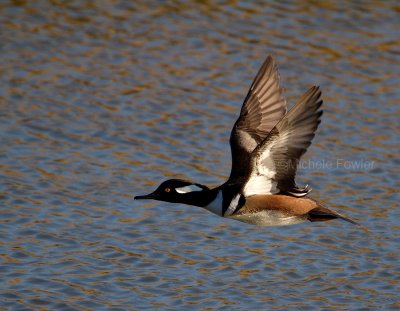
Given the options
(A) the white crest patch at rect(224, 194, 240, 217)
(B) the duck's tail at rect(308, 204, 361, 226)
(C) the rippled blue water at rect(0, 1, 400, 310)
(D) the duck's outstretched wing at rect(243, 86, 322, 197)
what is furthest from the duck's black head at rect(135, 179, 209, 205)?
(B) the duck's tail at rect(308, 204, 361, 226)

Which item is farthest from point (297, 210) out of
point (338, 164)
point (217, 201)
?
point (338, 164)

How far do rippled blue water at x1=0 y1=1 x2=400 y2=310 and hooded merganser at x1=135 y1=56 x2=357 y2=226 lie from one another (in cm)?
66

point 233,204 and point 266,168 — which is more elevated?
point 266,168

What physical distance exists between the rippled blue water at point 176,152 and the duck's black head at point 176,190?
0.66m

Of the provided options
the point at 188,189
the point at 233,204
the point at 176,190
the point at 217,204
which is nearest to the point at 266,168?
the point at 233,204

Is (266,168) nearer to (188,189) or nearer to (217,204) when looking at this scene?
(217,204)

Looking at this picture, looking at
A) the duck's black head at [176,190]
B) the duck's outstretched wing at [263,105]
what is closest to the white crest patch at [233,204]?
the duck's black head at [176,190]

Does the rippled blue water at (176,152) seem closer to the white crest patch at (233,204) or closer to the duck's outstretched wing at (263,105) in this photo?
the white crest patch at (233,204)

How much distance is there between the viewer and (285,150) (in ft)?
26.4

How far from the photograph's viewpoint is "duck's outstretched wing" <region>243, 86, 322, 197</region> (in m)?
7.79

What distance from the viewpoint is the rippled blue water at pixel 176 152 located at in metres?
8.66

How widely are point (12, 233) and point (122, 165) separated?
1.99 metres

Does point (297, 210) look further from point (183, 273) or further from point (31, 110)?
point (31, 110)

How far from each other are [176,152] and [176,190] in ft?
8.62
